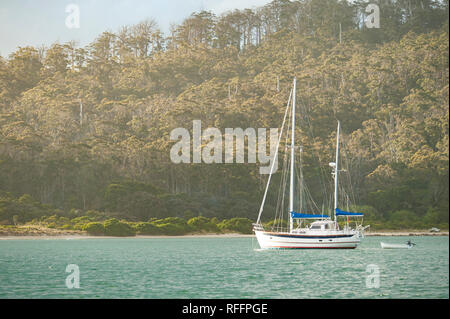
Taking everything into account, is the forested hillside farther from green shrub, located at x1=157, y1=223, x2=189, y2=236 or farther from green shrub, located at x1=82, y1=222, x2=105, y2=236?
green shrub, located at x1=82, y1=222, x2=105, y2=236

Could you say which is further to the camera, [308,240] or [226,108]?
[226,108]

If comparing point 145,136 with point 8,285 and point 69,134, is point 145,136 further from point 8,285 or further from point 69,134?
point 8,285

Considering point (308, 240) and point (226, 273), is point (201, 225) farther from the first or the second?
point (226, 273)

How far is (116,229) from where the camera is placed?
67.8m

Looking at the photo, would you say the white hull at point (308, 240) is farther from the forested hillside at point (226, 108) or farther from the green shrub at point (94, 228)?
the green shrub at point (94, 228)

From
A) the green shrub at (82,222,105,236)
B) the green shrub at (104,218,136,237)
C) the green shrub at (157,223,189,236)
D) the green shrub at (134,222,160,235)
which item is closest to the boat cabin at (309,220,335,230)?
the green shrub at (157,223,189,236)

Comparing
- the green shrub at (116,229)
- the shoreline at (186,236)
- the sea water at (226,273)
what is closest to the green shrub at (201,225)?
the shoreline at (186,236)

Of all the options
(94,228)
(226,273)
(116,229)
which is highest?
(226,273)

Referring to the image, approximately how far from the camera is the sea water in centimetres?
2578

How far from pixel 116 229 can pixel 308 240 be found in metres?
29.6

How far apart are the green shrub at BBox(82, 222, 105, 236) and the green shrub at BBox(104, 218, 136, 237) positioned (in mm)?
647

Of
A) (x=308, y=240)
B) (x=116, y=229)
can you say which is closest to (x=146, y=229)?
(x=116, y=229)

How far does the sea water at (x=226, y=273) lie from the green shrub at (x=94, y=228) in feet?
64.0
